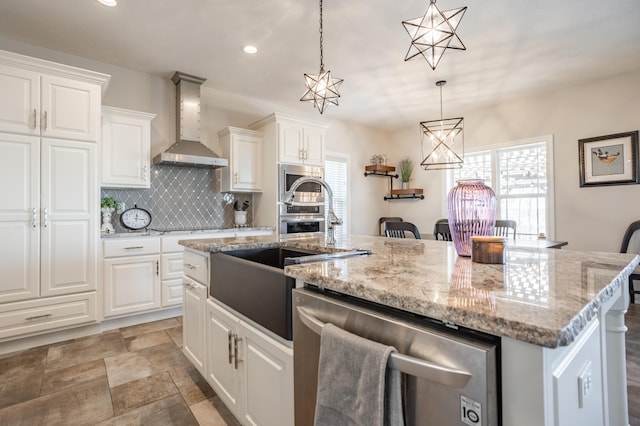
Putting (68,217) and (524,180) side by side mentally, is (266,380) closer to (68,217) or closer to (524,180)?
(68,217)

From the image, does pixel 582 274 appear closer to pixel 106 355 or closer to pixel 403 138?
pixel 106 355

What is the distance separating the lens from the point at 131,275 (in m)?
3.06

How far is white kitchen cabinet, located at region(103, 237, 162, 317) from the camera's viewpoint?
9.68 feet

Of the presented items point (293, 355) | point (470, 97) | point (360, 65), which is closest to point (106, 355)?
point (293, 355)

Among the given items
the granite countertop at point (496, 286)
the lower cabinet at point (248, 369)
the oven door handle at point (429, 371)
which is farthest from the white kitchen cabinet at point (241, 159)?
the oven door handle at point (429, 371)

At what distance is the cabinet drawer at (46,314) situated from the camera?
249 centimetres

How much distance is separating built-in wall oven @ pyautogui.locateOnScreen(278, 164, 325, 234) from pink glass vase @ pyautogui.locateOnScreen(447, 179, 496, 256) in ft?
9.52

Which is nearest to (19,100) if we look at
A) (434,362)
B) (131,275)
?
(131,275)

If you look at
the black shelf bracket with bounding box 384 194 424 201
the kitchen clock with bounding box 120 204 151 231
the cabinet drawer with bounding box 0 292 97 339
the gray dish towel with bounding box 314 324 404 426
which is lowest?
the cabinet drawer with bounding box 0 292 97 339

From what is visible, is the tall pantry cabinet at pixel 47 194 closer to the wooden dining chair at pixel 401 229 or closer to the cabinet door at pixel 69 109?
the cabinet door at pixel 69 109

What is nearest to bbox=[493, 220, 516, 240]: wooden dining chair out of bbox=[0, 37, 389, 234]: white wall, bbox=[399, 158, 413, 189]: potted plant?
bbox=[399, 158, 413, 189]: potted plant

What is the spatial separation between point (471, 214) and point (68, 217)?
3.09 m

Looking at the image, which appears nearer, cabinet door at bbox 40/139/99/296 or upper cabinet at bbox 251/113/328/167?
cabinet door at bbox 40/139/99/296

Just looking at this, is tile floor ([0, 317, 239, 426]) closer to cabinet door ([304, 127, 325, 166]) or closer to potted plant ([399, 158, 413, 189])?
cabinet door ([304, 127, 325, 166])
